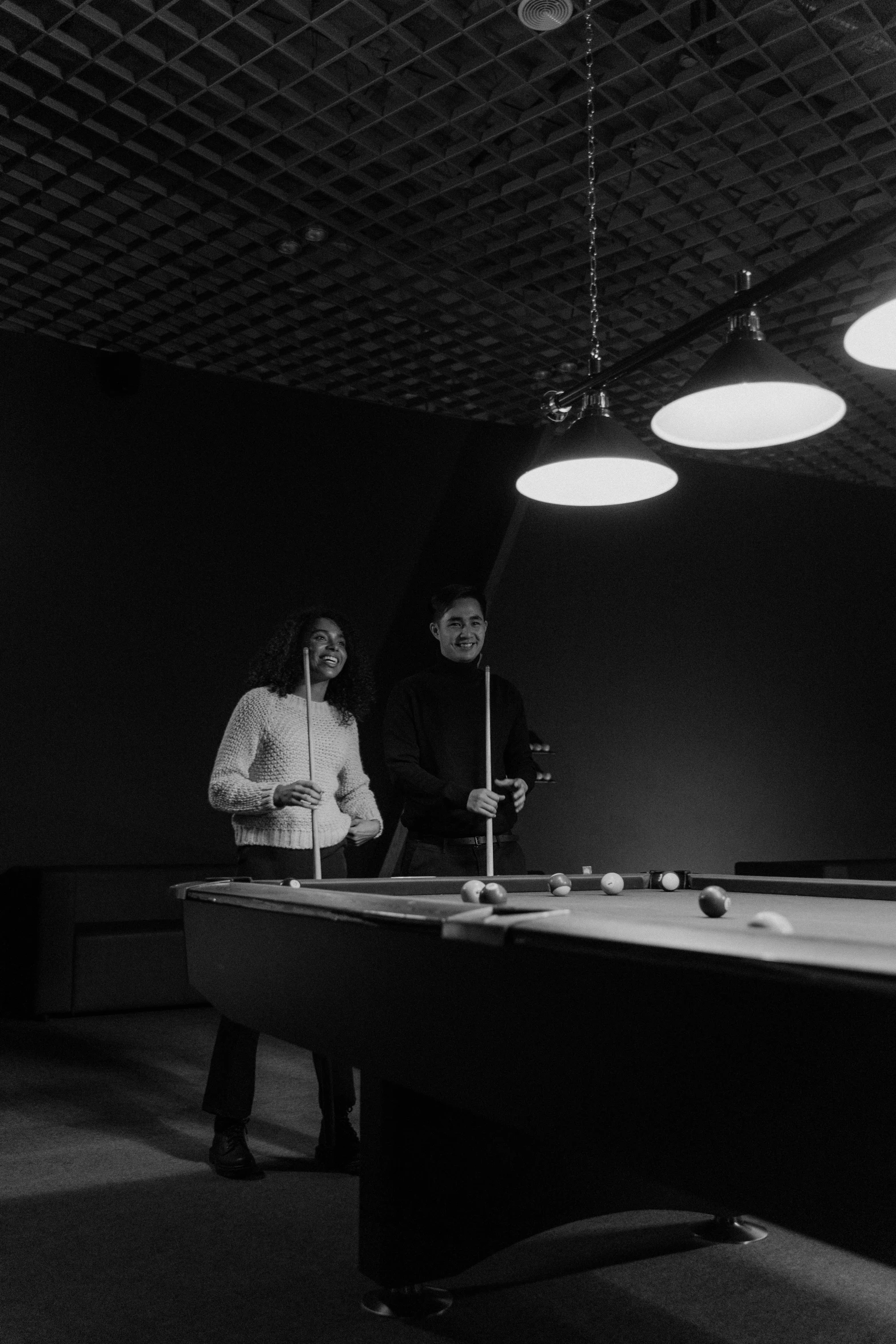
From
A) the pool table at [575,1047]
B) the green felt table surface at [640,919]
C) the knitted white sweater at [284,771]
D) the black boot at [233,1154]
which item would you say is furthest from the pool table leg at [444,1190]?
the knitted white sweater at [284,771]

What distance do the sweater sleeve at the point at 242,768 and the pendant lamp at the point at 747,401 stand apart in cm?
130

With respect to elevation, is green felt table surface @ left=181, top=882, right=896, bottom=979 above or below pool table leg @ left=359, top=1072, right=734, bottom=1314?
above

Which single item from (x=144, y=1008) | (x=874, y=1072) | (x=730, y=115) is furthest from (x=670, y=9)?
(x=144, y=1008)

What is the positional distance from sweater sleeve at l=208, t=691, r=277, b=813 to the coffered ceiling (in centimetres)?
178

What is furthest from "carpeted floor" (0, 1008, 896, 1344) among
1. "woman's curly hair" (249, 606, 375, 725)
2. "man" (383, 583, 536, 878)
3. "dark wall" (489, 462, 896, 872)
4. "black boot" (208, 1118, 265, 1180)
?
"dark wall" (489, 462, 896, 872)

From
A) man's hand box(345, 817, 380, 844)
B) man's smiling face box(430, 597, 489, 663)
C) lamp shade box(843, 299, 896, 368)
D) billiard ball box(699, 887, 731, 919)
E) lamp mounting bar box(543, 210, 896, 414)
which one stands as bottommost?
billiard ball box(699, 887, 731, 919)

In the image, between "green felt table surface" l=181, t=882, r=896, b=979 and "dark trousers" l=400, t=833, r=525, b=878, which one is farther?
"dark trousers" l=400, t=833, r=525, b=878

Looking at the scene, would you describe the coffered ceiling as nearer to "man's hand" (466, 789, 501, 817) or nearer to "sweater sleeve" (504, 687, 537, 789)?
"sweater sleeve" (504, 687, 537, 789)

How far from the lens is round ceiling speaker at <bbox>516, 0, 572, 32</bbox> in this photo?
2896mm

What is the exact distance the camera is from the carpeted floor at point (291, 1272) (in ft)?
6.13

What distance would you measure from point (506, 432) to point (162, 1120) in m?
3.97

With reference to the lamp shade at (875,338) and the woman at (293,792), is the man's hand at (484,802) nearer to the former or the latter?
the woman at (293,792)

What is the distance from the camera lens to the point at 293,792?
2730 millimetres

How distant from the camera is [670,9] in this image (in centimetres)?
294
